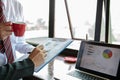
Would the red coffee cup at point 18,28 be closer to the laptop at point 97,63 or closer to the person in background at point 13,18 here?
the person in background at point 13,18

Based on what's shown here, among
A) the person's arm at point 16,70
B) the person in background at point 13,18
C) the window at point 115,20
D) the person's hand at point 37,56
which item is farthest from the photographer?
the window at point 115,20

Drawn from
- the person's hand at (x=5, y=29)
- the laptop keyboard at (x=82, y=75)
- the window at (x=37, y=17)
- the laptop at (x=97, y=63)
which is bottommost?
the laptop keyboard at (x=82, y=75)

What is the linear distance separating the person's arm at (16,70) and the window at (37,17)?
6.43 ft

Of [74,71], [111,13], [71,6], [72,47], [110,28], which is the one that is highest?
[71,6]

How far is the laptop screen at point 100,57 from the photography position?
146cm

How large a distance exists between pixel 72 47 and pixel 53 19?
0.78 m

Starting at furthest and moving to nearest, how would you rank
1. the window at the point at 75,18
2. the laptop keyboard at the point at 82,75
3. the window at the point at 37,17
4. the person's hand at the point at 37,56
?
the window at the point at 37,17 → the window at the point at 75,18 → the laptop keyboard at the point at 82,75 → the person's hand at the point at 37,56

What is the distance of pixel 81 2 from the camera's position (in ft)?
9.52

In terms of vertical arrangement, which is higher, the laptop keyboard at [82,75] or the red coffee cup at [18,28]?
the red coffee cup at [18,28]

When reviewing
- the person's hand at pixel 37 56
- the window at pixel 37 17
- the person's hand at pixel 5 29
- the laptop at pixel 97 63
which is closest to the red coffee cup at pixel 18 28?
the person's hand at pixel 5 29

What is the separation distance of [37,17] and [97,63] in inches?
79.4

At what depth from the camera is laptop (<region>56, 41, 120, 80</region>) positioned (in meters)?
1.46

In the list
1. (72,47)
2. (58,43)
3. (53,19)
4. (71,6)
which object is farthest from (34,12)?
(58,43)

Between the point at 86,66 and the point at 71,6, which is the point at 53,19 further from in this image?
the point at 86,66
